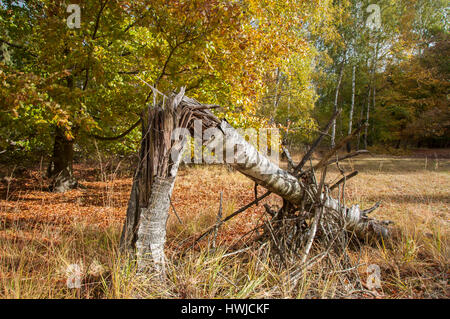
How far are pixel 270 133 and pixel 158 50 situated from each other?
3.19m

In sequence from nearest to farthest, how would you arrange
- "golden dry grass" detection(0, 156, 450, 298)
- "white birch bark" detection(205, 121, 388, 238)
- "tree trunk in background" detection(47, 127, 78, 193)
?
"golden dry grass" detection(0, 156, 450, 298), "white birch bark" detection(205, 121, 388, 238), "tree trunk in background" detection(47, 127, 78, 193)

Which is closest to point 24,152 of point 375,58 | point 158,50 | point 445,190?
point 158,50

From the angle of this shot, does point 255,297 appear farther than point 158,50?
No

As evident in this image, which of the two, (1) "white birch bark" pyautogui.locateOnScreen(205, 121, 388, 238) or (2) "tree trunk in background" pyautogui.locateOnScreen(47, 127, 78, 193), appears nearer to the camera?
(1) "white birch bark" pyautogui.locateOnScreen(205, 121, 388, 238)

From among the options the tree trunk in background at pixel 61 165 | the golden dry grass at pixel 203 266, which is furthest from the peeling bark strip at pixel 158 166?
the tree trunk in background at pixel 61 165

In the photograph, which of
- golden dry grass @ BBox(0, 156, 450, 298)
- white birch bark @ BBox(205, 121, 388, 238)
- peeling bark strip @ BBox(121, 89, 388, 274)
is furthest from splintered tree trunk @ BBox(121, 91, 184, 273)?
white birch bark @ BBox(205, 121, 388, 238)

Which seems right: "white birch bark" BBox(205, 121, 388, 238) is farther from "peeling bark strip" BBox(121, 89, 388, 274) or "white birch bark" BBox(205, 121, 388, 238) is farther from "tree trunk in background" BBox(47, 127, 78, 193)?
"tree trunk in background" BBox(47, 127, 78, 193)

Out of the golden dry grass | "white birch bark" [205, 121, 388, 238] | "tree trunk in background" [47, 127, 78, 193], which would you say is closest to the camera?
the golden dry grass

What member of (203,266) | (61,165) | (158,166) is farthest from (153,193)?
(61,165)

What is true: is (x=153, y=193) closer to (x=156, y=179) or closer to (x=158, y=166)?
(x=156, y=179)

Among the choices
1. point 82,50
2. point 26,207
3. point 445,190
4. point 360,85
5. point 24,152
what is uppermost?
point 360,85

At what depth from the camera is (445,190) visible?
6102mm

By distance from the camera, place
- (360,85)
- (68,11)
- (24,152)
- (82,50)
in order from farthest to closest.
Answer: (360,85) → (24,152) → (68,11) → (82,50)

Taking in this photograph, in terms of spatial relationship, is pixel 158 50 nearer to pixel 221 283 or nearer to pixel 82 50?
pixel 82 50
